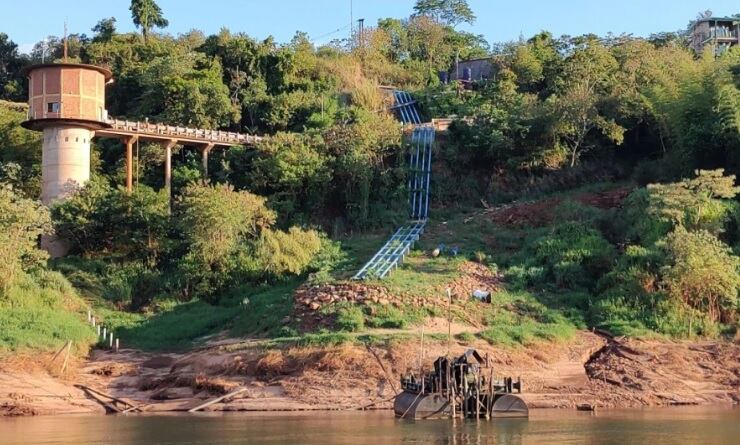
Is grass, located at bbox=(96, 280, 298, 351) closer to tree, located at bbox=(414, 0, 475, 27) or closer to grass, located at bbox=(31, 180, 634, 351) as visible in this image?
grass, located at bbox=(31, 180, 634, 351)

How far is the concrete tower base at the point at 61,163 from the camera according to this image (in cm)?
5175

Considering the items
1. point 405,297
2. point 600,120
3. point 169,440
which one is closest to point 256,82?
point 600,120

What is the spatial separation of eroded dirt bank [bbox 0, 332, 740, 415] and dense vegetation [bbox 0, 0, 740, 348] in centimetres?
166

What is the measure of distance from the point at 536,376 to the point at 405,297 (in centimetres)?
669

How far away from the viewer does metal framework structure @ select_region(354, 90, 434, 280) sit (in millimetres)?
45312

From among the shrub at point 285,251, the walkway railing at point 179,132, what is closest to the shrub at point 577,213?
the shrub at point 285,251

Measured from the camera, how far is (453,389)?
32.5 meters

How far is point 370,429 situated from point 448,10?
7414 cm

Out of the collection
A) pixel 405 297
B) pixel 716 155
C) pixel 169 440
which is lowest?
pixel 169 440

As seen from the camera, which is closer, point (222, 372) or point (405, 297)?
point (222, 372)

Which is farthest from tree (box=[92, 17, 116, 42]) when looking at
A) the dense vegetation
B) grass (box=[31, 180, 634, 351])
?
grass (box=[31, 180, 634, 351])

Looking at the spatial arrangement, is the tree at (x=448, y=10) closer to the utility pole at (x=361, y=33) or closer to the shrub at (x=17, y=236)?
the utility pole at (x=361, y=33)

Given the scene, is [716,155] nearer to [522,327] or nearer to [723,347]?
[723,347]

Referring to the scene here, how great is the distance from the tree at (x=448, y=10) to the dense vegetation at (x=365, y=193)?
76.3ft
